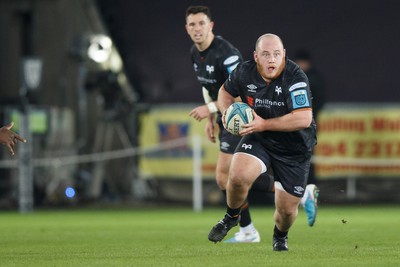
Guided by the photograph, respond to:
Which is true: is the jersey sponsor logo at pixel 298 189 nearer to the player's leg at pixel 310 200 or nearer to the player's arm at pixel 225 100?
the player's arm at pixel 225 100

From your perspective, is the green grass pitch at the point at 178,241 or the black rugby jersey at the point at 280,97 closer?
the green grass pitch at the point at 178,241

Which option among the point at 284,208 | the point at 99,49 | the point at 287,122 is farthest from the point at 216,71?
the point at 99,49

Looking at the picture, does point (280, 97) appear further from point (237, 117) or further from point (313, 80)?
point (313, 80)

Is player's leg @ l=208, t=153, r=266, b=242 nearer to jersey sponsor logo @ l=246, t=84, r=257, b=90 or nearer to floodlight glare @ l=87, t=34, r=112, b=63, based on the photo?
jersey sponsor logo @ l=246, t=84, r=257, b=90

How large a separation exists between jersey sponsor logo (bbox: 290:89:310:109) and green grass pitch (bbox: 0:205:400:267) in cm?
127

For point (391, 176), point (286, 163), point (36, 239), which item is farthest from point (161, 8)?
point (286, 163)

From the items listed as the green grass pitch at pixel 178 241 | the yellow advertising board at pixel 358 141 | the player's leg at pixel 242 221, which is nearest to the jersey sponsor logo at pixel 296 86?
the green grass pitch at pixel 178 241

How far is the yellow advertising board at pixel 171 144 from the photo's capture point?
20.8m

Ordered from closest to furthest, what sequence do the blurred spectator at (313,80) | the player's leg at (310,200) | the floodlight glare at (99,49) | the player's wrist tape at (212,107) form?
the player's wrist tape at (212,107)
the player's leg at (310,200)
the blurred spectator at (313,80)
the floodlight glare at (99,49)

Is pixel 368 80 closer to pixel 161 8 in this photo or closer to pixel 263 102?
pixel 161 8

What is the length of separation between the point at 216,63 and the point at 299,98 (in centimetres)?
234

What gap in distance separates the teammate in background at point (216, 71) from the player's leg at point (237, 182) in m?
1.39

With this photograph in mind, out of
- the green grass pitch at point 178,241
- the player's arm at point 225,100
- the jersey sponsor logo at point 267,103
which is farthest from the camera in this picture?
the player's arm at point 225,100

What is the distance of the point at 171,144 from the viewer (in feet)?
68.5
